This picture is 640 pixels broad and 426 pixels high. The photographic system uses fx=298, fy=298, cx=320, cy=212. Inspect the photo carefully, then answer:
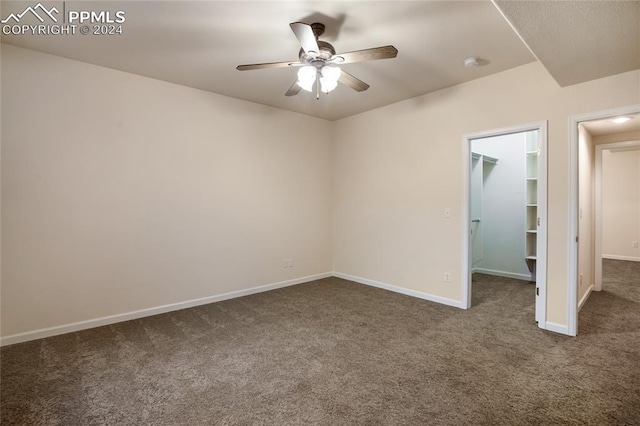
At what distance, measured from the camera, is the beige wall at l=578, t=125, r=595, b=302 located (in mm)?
3578

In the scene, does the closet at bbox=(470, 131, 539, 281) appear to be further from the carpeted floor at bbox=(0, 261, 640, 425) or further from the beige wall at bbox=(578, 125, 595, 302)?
the carpeted floor at bbox=(0, 261, 640, 425)

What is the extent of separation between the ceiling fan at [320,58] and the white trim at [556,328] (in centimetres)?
297

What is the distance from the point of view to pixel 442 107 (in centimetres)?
382

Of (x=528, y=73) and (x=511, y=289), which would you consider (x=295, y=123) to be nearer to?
(x=528, y=73)

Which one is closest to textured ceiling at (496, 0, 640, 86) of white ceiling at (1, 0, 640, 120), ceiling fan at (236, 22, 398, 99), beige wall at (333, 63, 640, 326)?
white ceiling at (1, 0, 640, 120)

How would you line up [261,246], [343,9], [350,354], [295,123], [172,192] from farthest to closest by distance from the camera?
[295,123], [261,246], [172,192], [350,354], [343,9]

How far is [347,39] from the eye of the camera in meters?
2.63

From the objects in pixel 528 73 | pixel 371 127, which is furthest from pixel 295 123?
pixel 528 73

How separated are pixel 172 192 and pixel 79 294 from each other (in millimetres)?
1398

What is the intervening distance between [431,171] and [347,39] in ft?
6.79

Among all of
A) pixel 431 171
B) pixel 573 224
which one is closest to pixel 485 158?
pixel 431 171

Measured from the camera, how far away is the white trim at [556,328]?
289 centimetres

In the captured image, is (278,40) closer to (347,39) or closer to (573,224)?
(347,39)

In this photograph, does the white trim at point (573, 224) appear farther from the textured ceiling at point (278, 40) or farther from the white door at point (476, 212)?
the white door at point (476, 212)
